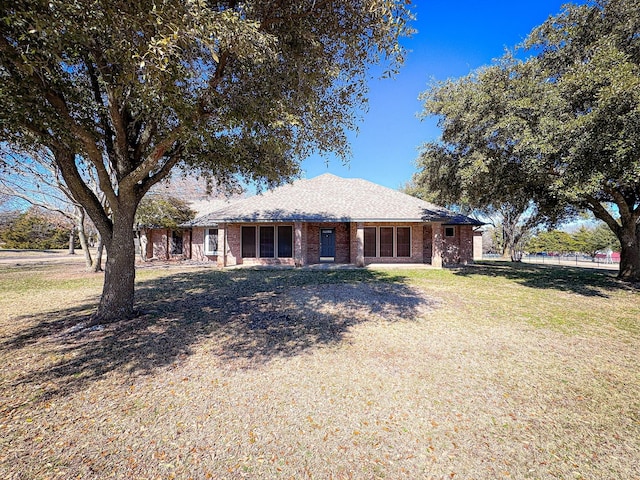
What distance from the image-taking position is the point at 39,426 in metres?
2.84

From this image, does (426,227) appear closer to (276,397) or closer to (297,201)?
(297,201)

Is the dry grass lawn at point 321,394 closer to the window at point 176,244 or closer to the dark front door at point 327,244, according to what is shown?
the dark front door at point 327,244

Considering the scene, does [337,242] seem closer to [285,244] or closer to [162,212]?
[285,244]

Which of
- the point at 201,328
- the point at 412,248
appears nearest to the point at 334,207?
the point at 412,248

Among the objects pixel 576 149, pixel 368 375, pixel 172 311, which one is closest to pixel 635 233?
pixel 576 149

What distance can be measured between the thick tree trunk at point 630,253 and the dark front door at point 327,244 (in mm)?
12819

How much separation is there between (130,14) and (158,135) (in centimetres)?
314

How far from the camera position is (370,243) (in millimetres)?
17250

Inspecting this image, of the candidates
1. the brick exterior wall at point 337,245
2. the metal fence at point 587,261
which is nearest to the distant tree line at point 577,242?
the metal fence at point 587,261

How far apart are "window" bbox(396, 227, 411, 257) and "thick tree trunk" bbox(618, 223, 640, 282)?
348 inches

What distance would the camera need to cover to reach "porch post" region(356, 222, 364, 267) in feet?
51.8

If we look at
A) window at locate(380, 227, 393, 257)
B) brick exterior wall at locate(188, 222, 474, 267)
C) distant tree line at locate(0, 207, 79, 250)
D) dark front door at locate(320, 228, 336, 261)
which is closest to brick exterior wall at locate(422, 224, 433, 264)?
brick exterior wall at locate(188, 222, 474, 267)

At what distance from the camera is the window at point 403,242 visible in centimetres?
1692

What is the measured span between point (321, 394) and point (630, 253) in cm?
1546
